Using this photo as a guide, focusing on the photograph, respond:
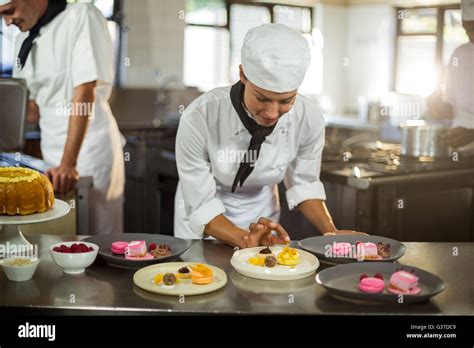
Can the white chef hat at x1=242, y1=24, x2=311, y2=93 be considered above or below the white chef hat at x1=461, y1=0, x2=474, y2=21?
below

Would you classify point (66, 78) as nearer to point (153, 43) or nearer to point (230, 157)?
point (230, 157)

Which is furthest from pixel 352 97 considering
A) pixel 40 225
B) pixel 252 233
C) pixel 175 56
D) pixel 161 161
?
pixel 252 233

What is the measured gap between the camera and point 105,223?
3.56 meters

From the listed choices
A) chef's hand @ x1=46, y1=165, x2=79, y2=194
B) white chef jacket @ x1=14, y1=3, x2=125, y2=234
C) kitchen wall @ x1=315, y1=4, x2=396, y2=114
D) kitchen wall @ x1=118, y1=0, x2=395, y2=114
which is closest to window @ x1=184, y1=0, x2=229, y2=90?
kitchen wall @ x1=118, y1=0, x2=395, y2=114

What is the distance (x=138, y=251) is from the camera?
6.55 ft

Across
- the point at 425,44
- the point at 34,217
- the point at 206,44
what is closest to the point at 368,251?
the point at 34,217

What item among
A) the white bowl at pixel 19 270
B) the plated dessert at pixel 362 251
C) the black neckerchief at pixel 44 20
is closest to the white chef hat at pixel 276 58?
the plated dessert at pixel 362 251

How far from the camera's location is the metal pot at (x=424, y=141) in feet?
10.7

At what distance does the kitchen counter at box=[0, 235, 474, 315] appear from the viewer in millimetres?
1641

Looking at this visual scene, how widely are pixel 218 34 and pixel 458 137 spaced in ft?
14.0

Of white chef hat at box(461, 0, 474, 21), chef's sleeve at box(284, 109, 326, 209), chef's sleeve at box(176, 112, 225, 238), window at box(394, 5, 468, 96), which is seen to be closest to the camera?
chef's sleeve at box(176, 112, 225, 238)

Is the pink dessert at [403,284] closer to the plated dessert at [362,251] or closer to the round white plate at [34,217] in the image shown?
the plated dessert at [362,251]

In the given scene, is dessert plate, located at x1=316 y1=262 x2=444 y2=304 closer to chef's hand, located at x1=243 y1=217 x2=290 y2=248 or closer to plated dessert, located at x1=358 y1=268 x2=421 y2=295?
plated dessert, located at x1=358 y1=268 x2=421 y2=295

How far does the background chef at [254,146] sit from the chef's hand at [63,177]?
2.23ft
